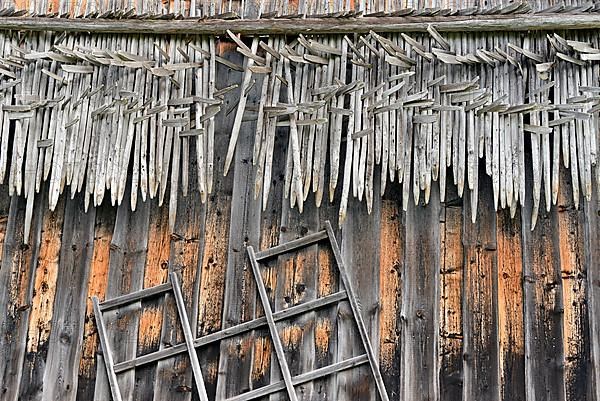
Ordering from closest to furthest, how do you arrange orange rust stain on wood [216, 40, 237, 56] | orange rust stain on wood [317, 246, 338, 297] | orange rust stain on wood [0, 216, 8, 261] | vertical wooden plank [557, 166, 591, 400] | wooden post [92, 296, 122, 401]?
vertical wooden plank [557, 166, 591, 400] < wooden post [92, 296, 122, 401] < orange rust stain on wood [317, 246, 338, 297] < orange rust stain on wood [0, 216, 8, 261] < orange rust stain on wood [216, 40, 237, 56]

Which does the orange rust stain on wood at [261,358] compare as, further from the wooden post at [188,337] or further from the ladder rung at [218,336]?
the wooden post at [188,337]

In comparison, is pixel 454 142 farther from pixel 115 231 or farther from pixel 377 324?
pixel 115 231

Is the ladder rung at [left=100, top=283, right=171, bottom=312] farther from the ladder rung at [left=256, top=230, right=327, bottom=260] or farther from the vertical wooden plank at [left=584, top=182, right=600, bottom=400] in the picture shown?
the vertical wooden plank at [left=584, top=182, right=600, bottom=400]

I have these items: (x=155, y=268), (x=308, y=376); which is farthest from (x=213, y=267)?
(x=308, y=376)

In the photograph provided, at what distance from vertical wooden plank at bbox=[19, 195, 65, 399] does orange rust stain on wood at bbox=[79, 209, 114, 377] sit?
0.16 m

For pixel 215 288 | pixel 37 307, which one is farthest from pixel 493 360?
pixel 37 307

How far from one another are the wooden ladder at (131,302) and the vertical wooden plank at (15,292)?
0.32 metres

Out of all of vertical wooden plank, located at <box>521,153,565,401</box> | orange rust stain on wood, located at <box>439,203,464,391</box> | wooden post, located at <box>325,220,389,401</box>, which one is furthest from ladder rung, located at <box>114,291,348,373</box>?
vertical wooden plank, located at <box>521,153,565,401</box>

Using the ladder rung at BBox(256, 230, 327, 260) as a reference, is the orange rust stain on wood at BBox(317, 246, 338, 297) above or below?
below

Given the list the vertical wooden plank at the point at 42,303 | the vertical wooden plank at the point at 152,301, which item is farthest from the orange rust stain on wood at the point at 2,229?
the vertical wooden plank at the point at 152,301

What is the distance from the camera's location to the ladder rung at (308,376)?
336 centimetres

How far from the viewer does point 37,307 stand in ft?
11.8

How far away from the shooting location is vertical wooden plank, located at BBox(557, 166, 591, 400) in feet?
10.9

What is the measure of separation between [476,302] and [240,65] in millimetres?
1430
